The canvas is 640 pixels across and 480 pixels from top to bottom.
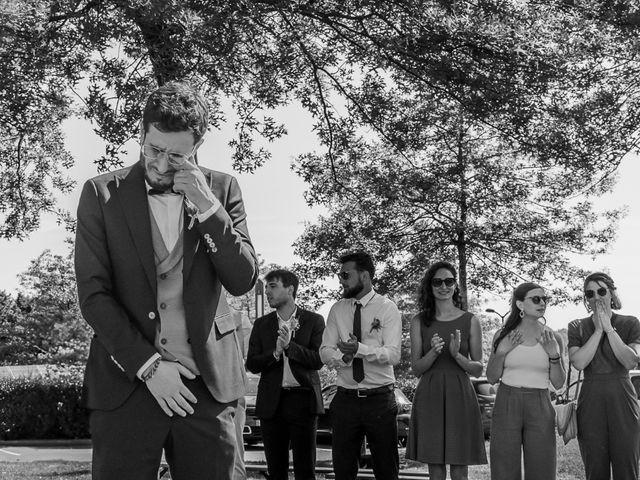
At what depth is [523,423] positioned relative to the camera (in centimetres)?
743

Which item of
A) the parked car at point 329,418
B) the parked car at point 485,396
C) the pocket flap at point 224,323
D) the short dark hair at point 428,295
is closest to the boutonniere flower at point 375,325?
the short dark hair at point 428,295

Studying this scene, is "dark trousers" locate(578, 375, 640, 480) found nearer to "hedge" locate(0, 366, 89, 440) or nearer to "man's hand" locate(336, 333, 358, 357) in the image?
"man's hand" locate(336, 333, 358, 357)

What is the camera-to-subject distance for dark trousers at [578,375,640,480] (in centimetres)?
747

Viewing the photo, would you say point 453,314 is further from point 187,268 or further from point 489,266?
point 489,266

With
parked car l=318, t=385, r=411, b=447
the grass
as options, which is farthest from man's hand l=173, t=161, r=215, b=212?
parked car l=318, t=385, r=411, b=447

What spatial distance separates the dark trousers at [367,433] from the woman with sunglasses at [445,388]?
25 centimetres

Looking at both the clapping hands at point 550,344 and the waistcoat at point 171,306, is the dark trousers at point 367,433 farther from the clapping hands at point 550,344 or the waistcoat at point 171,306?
the waistcoat at point 171,306

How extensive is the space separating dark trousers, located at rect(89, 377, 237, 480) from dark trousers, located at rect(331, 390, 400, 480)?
15.0ft

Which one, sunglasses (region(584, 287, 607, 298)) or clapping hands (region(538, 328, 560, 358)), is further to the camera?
sunglasses (region(584, 287, 607, 298))

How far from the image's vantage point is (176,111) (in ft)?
9.45

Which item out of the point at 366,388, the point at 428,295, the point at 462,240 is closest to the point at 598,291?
the point at 428,295

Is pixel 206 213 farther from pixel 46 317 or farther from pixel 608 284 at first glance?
pixel 46 317

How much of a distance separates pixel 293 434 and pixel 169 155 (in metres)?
5.42

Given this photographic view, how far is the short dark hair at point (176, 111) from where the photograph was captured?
9.46ft
